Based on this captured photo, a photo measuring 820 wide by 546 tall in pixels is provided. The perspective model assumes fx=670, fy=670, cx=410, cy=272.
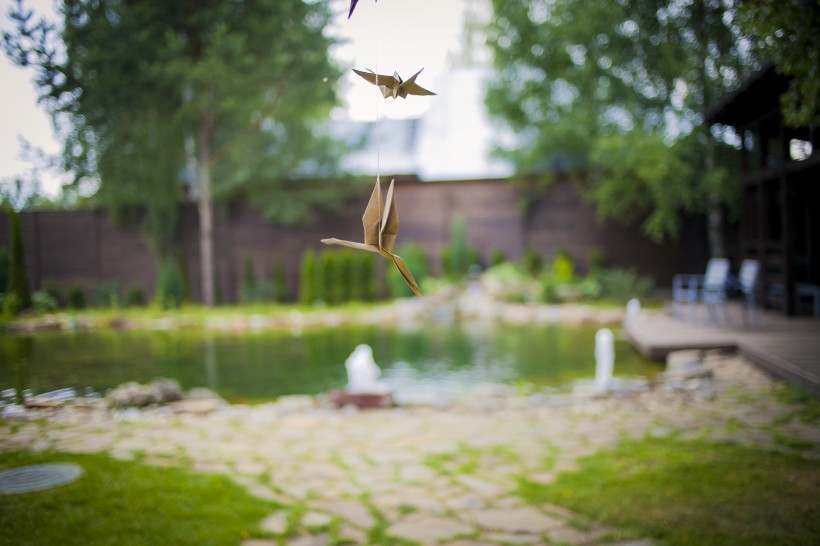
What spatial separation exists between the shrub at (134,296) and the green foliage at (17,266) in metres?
0.93

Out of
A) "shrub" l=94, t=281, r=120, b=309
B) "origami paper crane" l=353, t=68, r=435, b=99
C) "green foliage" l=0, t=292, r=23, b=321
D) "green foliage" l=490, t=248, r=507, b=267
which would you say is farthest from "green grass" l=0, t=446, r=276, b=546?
"green foliage" l=490, t=248, r=507, b=267

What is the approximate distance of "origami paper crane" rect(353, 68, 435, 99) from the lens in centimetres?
169

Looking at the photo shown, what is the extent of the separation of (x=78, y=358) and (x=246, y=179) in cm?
1152

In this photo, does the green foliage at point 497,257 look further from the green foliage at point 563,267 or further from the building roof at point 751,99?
the building roof at point 751,99

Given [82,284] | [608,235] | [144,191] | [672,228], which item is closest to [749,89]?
[672,228]

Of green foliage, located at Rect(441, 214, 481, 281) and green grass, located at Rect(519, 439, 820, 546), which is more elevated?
green foliage, located at Rect(441, 214, 481, 281)

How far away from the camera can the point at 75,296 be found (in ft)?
9.98

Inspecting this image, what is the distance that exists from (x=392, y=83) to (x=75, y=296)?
2071mm

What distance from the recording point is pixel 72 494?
271 centimetres

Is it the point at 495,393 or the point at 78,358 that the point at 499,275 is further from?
the point at 78,358

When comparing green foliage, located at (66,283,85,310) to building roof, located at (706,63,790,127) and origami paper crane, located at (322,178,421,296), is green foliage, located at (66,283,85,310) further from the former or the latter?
building roof, located at (706,63,790,127)

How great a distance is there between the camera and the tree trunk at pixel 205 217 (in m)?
7.71

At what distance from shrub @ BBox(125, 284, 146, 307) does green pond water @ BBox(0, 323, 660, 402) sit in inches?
7.2

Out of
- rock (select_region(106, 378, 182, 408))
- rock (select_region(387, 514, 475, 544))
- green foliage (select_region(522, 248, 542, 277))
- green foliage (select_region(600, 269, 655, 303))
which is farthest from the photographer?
green foliage (select_region(522, 248, 542, 277))
